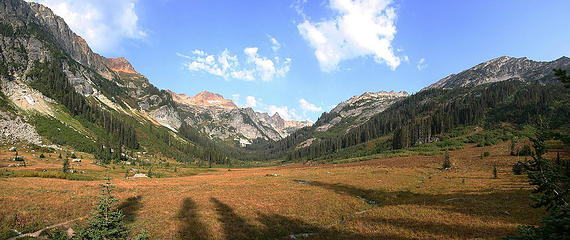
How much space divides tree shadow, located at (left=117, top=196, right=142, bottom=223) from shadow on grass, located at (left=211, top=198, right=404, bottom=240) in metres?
9.38

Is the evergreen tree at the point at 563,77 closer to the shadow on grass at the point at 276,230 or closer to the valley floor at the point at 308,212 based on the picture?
the valley floor at the point at 308,212

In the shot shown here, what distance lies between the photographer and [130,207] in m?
28.2

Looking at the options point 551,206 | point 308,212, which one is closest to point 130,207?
point 308,212

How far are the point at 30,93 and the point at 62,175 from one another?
132 meters

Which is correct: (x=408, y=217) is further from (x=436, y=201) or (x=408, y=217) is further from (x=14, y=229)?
(x=14, y=229)

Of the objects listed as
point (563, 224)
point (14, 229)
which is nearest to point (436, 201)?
point (563, 224)

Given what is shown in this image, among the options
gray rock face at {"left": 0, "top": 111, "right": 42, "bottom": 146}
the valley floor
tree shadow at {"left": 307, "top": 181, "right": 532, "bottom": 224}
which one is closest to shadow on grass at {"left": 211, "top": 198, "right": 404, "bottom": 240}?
the valley floor

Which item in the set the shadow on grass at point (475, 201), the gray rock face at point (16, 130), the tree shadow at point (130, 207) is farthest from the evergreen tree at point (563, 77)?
the gray rock face at point (16, 130)

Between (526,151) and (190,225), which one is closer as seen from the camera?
(190,225)

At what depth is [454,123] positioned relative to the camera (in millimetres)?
148375

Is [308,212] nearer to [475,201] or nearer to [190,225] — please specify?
[190,225]

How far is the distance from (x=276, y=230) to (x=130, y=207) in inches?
783

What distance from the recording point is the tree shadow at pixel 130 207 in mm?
23894

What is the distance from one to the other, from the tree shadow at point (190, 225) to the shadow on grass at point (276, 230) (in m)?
1.96
